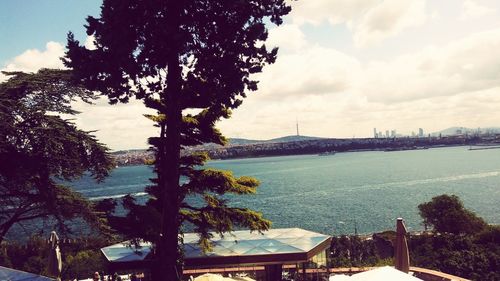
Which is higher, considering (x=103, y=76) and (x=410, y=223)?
(x=103, y=76)

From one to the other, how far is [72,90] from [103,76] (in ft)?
5.02

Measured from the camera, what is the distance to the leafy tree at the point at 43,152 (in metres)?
9.63

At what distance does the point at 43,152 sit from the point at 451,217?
4503 centimetres

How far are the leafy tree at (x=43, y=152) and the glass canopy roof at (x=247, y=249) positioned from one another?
9.43ft

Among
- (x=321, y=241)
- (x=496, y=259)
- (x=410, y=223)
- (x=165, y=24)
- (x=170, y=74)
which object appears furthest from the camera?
(x=410, y=223)

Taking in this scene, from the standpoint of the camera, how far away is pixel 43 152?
985 centimetres

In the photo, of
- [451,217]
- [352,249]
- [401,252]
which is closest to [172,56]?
[401,252]

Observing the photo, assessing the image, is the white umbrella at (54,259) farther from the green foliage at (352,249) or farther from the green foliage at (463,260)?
the green foliage at (352,249)

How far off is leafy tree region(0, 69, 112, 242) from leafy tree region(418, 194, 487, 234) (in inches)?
1679

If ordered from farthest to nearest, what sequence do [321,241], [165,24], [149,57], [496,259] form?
1. [496,259]
2. [321,241]
3. [149,57]
4. [165,24]

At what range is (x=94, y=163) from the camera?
11.1 meters

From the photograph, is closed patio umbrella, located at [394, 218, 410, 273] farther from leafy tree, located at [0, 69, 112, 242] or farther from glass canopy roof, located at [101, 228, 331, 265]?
leafy tree, located at [0, 69, 112, 242]

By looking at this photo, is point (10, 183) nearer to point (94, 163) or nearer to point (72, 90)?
point (94, 163)

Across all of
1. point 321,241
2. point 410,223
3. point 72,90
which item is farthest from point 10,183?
point 410,223
